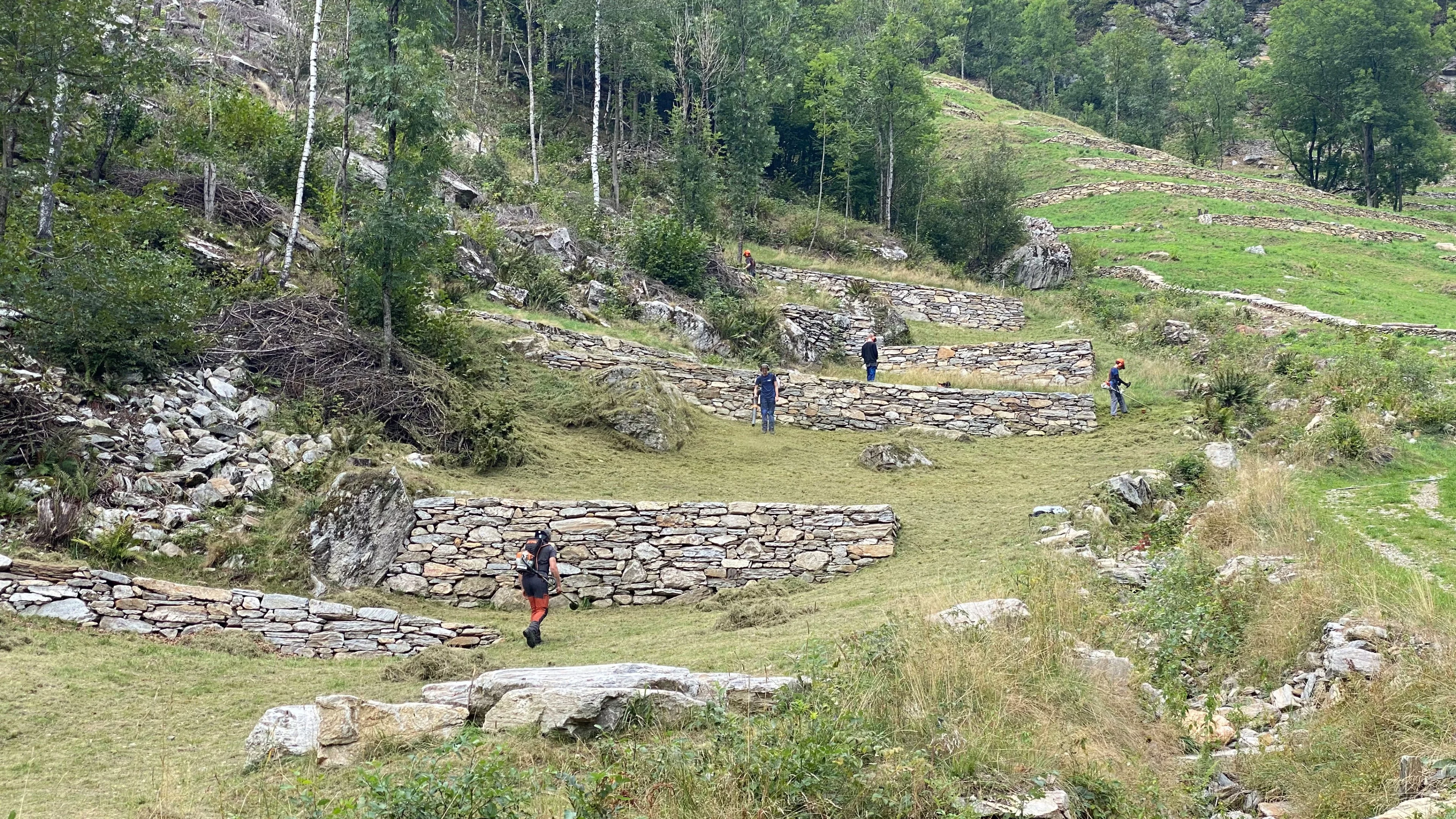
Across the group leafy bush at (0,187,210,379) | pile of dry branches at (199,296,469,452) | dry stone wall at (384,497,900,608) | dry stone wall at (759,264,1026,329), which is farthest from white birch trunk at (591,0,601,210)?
dry stone wall at (384,497,900,608)

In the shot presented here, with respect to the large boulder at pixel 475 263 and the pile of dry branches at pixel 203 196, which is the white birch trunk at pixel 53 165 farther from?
the large boulder at pixel 475 263

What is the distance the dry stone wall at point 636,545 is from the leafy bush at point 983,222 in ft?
76.8

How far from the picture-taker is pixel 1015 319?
2831cm

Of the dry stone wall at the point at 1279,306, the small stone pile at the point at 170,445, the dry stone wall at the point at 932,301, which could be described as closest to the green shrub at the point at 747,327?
the dry stone wall at the point at 932,301

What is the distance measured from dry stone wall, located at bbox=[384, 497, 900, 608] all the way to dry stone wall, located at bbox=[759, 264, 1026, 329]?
54.9ft

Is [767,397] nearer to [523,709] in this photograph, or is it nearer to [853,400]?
[853,400]

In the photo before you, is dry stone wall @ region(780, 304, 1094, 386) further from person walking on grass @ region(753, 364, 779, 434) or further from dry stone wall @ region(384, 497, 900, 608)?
dry stone wall @ region(384, 497, 900, 608)

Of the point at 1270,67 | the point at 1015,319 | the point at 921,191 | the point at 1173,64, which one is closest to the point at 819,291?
the point at 1015,319

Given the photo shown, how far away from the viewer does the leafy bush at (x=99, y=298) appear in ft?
38.1

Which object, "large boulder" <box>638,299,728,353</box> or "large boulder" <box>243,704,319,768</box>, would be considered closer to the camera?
"large boulder" <box>243,704,319,768</box>

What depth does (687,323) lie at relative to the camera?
2208 centimetres

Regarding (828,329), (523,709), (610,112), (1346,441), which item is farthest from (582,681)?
(610,112)

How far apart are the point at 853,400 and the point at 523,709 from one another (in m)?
13.7

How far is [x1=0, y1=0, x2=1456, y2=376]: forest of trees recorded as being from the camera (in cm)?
1402
